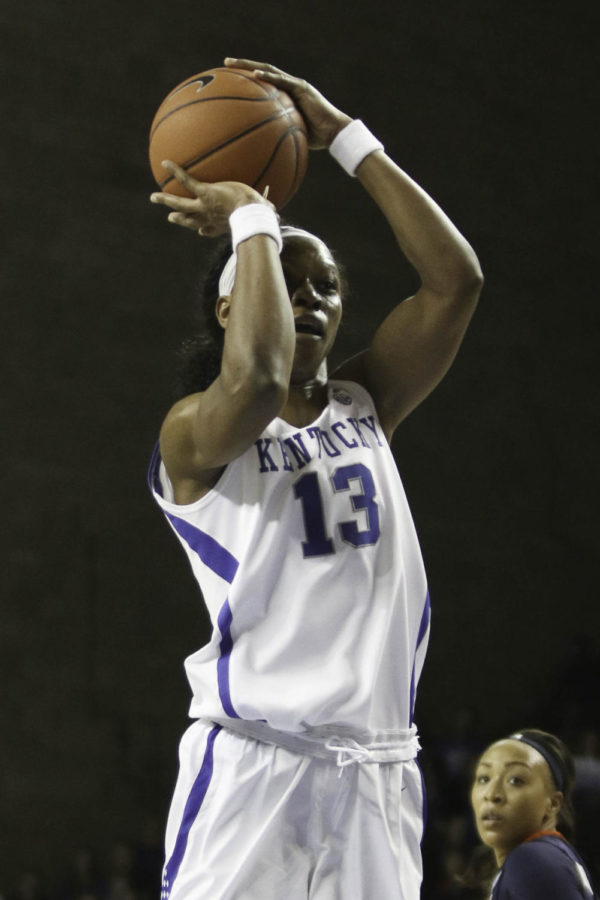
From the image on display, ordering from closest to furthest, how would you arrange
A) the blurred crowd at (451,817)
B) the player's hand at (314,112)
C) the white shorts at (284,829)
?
1. the white shorts at (284,829)
2. the player's hand at (314,112)
3. the blurred crowd at (451,817)

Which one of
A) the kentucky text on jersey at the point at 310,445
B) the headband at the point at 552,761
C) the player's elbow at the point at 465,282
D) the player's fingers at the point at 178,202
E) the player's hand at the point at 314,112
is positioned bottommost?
the headband at the point at 552,761

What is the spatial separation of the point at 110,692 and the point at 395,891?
7607 mm

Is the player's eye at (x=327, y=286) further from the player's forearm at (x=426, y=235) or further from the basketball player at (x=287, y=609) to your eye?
the player's forearm at (x=426, y=235)

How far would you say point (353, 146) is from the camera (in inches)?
123

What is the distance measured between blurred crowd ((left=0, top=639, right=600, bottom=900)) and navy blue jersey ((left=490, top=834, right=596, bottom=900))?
13.3ft

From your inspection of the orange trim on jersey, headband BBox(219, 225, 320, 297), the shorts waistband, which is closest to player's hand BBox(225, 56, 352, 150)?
headband BBox(219, 225, 320, 297)

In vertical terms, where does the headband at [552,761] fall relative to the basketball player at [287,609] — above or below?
below

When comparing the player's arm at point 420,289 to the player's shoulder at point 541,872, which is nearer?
the player's arm at point 420,289

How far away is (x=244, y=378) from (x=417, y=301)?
0.66 metres

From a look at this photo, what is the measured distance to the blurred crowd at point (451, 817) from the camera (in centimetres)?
823

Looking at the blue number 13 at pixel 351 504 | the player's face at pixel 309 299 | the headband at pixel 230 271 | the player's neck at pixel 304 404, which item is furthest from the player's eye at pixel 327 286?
the blue number 13 at pixel 351 504

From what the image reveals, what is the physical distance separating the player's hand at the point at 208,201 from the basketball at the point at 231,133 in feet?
0.19

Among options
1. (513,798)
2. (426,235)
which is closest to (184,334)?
(513,798)

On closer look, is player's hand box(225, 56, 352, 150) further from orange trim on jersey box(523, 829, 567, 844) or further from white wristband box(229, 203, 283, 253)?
orange trim on jersey box(523, 829, 567, 844)
